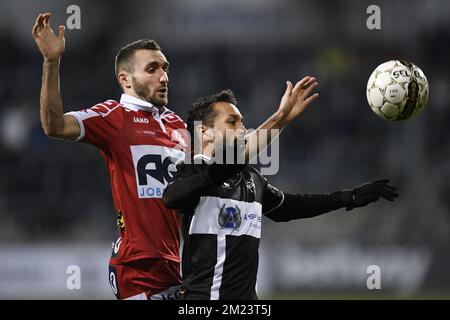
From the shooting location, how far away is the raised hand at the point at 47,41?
5.24m

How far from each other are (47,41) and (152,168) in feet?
3.50

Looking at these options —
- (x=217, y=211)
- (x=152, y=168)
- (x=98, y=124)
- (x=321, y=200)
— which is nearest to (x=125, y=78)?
(x=98, y=124)

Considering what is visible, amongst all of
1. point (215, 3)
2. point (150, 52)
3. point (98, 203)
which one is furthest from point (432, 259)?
point (150, 52)

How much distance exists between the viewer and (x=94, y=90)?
16406mm

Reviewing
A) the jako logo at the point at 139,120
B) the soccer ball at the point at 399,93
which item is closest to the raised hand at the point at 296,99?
the jako logo at the point at 139,120

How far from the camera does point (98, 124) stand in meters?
5.67

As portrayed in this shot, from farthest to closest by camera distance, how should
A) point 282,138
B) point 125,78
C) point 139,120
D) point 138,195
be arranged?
point 282,138 < point 125,78 < point 139,120 < point 138,195

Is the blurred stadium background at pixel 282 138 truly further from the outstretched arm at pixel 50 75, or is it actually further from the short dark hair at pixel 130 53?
the outstretched arm at pixel 50 75

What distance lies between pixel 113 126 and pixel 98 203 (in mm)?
8615

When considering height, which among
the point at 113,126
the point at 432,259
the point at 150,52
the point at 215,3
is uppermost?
the point at 215,3

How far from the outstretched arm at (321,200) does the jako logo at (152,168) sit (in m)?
0.68

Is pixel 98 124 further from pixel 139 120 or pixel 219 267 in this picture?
pixel 219 267

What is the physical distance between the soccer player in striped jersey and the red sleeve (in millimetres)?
670
